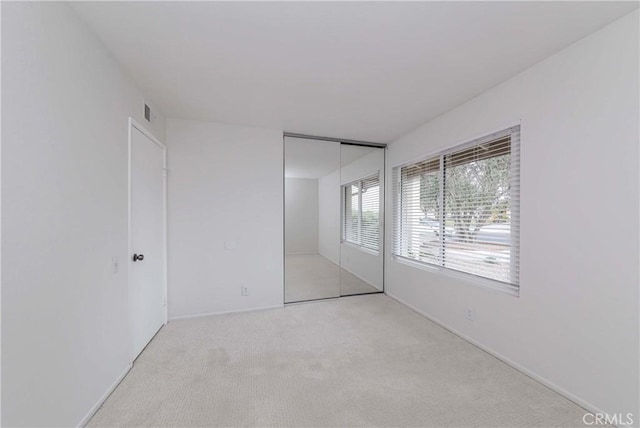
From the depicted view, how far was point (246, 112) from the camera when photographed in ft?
9.94

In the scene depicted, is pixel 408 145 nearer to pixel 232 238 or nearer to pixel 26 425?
pixel 232 238

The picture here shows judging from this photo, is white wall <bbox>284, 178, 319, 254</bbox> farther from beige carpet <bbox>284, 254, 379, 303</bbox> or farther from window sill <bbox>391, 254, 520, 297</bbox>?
window sill <bbox>391, 254, 520, 297</bbox>

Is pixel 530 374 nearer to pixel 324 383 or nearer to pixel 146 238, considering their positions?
pixel 324 383

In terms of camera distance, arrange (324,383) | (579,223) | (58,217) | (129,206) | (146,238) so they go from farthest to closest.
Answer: (146,238) < (129,206) < (324,383) < (579,223) < (58,217)

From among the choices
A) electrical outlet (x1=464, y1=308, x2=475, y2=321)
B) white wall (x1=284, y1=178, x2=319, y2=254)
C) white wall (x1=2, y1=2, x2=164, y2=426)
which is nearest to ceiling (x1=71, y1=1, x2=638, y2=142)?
white wall (x1=2, y1=2, x2=164, y2=426)

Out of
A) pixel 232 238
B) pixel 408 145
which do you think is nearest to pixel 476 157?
pixel 408 145

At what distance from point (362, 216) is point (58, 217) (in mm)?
3696

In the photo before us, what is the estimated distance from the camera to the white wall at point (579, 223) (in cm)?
157

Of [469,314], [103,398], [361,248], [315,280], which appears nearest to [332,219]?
[361,248]

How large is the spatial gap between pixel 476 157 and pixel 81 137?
131 inches

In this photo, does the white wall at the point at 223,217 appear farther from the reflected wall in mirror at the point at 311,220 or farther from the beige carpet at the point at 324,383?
the beige carpet at the point at 324,383

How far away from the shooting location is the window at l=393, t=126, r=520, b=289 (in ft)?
7.65

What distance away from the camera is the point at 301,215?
3900 millimetres

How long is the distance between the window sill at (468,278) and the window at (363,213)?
0.78 meters
